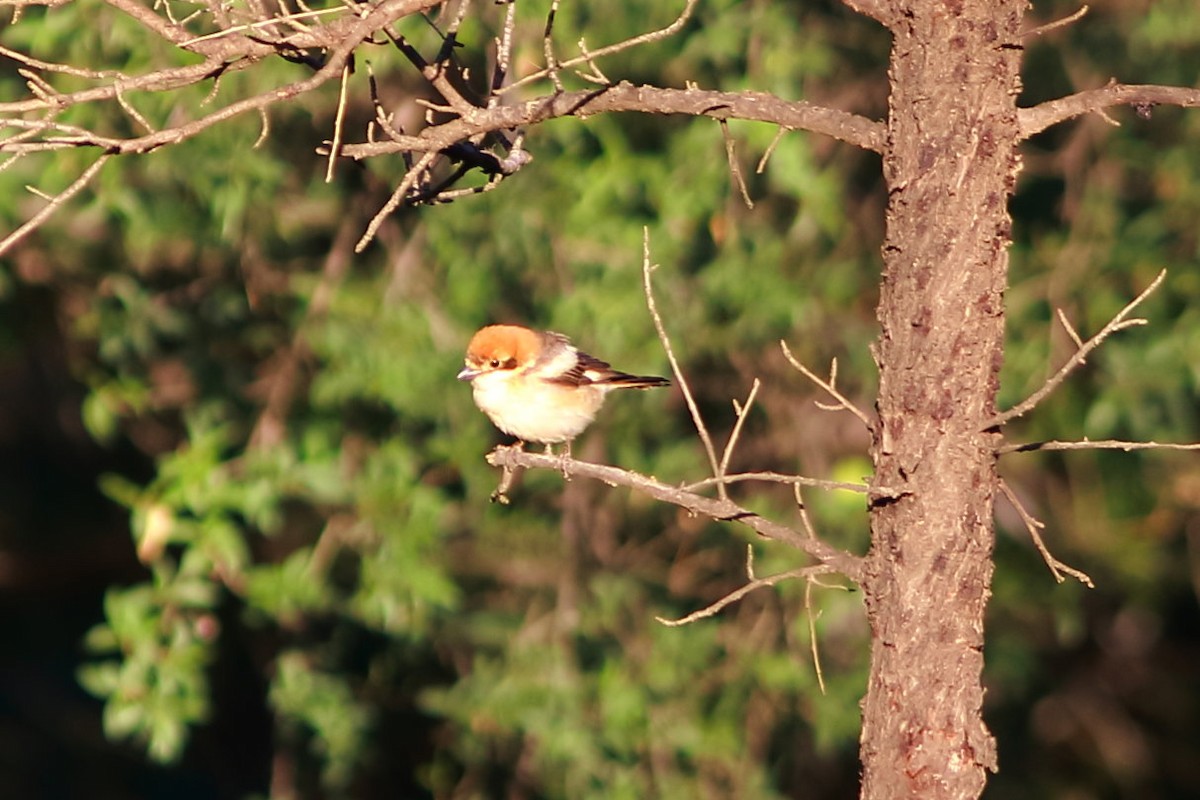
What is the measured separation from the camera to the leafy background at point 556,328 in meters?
7.19

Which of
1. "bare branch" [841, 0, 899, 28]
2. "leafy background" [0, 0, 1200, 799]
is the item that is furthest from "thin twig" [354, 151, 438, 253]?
"leafy background" [0, 0, 1200, 799]

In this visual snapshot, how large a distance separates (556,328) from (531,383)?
3.21 feet

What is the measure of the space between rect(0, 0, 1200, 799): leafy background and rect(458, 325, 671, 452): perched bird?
68cm

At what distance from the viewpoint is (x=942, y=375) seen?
363 cm

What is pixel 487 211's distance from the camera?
743 centimetres

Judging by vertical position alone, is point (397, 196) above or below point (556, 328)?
above

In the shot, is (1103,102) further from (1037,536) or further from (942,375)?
(1037,536)

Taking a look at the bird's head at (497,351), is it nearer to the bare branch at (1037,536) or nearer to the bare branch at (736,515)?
the bare branch at (736,515)

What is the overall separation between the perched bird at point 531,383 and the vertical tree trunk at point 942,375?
257cm

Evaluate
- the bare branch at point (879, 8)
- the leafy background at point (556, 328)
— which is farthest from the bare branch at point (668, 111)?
the leafy background at point (556, 328)

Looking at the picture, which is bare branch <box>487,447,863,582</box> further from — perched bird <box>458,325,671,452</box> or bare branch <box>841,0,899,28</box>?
perched bird <box>458,325,671,452</box>

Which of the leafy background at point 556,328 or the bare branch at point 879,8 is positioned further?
the leafy background at point 556,328

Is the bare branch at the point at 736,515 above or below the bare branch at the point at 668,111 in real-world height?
below

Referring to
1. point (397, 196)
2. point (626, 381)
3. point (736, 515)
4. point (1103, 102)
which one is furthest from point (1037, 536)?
point (626, 381)
